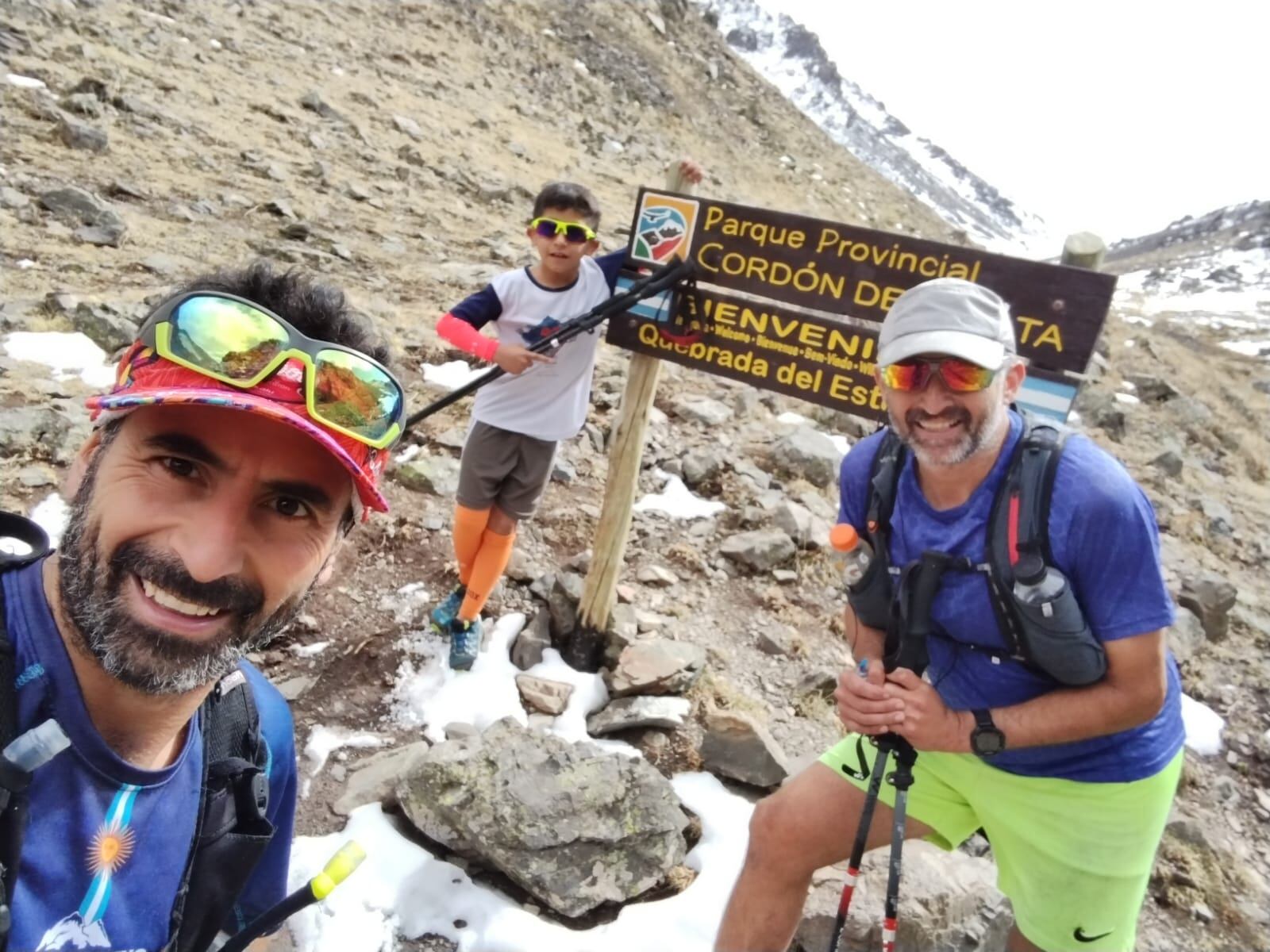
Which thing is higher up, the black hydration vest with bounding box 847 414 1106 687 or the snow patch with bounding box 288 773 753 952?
the black hydration vest with bounding box 847 414 1106 687

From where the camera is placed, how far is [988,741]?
231 cm

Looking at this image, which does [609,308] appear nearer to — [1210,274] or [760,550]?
[760,550]

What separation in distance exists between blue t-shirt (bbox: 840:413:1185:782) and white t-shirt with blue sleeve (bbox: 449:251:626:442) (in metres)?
1.76

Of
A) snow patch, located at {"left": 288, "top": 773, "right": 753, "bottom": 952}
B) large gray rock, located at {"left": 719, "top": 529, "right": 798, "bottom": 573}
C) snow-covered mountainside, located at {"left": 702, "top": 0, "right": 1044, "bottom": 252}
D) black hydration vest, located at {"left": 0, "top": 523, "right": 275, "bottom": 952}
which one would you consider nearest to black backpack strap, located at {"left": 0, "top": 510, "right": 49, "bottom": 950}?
black hydration vest, located at {"left": 0, "top": 523, "right": 275, "bottom": 952}

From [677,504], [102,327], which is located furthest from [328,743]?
[102,327]

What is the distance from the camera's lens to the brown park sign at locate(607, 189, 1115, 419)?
3.18 metres

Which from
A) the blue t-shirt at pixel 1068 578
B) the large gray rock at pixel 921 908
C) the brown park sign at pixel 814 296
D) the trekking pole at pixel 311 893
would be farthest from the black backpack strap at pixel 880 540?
the trekking pole at pixel 311 893

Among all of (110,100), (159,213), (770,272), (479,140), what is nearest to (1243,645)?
(770,272)

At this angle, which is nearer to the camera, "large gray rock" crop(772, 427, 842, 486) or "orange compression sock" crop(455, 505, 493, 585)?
"orange compression sock" crop(455, 505, 493, 585)

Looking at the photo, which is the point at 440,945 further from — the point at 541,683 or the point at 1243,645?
the point at 1243,645

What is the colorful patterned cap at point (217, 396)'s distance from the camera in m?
1.39

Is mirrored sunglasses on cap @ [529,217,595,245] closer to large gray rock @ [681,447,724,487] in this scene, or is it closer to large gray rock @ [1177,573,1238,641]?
large gray rock @ [681,447,724,487]

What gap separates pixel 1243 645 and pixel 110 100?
59.2 ft

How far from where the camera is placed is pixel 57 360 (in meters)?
6.04
